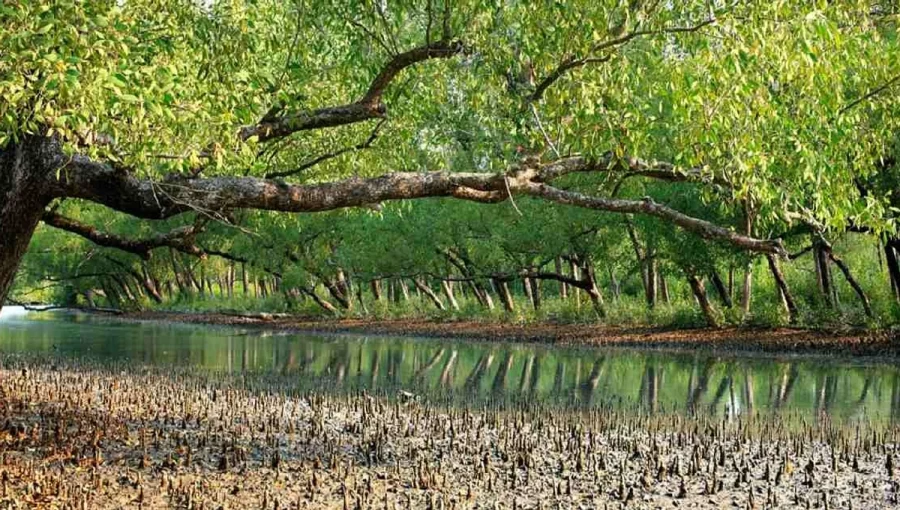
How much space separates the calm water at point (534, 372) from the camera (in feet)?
61.5

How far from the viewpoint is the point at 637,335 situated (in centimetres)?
3522

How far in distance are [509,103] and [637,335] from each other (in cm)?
2405

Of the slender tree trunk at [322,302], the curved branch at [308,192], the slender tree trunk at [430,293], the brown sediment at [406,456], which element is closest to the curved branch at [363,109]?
the curved branch at [308,192]

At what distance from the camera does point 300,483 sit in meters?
9.92

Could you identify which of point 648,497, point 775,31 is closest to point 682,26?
point 775,31

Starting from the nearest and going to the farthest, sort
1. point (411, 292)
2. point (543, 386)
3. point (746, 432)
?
point (746, 432) → point (543, 386) → point (411, 292)

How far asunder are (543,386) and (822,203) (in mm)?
12100

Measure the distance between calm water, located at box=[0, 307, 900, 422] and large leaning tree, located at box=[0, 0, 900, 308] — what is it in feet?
23.1

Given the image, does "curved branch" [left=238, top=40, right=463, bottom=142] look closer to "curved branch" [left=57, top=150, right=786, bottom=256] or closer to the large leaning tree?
the large leaning tree

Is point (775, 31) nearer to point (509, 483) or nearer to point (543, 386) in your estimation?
point (509, 483)

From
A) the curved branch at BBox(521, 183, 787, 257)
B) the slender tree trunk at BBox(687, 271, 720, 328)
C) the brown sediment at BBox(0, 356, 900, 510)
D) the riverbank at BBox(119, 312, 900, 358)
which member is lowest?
the brown sediment at BBox(0, 356, 900, 510)

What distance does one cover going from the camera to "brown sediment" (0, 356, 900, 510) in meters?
9.43

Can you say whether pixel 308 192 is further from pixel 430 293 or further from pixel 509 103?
pixel 430 293

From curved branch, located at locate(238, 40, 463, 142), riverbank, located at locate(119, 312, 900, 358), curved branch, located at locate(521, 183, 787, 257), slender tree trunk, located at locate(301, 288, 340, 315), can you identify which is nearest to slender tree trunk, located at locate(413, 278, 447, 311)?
riverbank, located at locate(119, 312, 900, 358)
